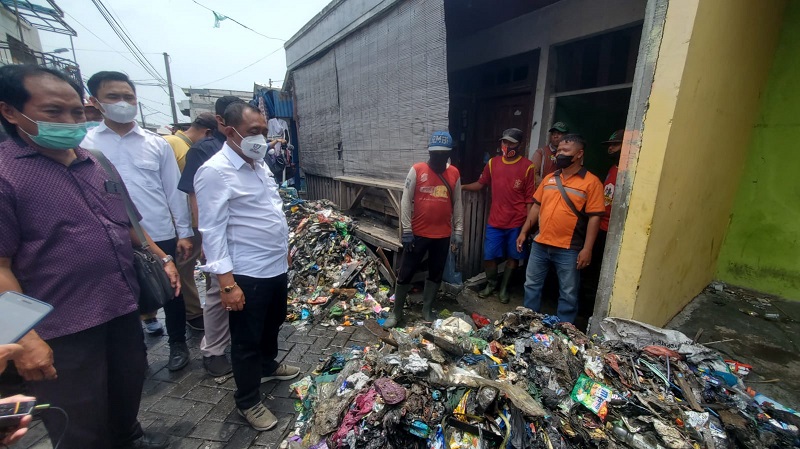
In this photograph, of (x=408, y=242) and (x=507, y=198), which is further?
(x=507, y=198)

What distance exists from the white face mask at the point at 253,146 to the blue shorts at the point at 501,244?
3.07 meters

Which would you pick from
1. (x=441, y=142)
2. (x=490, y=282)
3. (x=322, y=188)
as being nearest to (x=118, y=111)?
(x=441, y=142)

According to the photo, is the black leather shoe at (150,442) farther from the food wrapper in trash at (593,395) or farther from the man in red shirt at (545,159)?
the man in red shirt at (545,159)

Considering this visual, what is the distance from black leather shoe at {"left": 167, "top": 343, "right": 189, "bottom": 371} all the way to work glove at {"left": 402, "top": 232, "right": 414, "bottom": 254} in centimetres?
234

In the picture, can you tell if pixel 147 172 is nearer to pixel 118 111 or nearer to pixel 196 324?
pixel 118 111

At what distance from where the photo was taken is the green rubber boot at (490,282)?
4.48m

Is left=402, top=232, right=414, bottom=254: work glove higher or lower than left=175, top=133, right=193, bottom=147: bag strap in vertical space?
lower

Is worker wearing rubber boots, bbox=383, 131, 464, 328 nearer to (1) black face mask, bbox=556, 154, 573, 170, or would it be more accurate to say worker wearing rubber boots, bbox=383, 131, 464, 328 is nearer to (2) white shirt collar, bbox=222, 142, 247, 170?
(1) black face mask, bbox=556, 154, 573, 170

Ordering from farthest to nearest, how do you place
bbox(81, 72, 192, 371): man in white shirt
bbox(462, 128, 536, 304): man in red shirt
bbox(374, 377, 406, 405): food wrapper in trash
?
bbox(462, 128, 536, 304): man in red shirt, bbox(81, 72, 192, 371): man in white shirt, bbox(374, 377, 406, 405): food wrapper in trash

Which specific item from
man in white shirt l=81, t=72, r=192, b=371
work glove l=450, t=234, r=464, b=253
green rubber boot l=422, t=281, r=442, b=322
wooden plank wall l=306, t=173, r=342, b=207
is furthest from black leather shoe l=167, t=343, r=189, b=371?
wooden plank wall l=306, t=173, r=342, b=207

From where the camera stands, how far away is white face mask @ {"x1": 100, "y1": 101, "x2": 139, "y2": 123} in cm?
255

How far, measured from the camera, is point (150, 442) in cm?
216

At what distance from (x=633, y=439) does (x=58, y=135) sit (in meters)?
3.49

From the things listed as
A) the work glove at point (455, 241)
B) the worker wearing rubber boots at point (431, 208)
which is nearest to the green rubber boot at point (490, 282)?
the work glove at point (455, 241)
